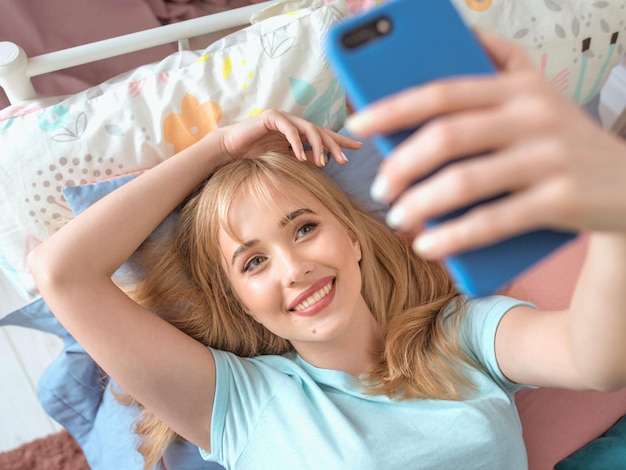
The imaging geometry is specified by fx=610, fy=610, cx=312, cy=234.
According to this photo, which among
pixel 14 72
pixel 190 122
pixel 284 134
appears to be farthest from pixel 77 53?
pixel 284 134

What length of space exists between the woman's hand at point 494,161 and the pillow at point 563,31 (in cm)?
85

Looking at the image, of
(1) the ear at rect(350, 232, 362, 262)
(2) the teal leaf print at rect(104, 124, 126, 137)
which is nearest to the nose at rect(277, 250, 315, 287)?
(1) the ear at rect(350, 232, 362, 262)

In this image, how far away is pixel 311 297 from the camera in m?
0.91

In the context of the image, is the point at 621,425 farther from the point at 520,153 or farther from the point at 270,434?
the point at 520,153

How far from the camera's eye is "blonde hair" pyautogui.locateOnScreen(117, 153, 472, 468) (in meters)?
0.97

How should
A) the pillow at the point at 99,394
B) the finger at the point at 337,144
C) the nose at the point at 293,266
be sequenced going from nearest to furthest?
the nose at the point at 293,266 < the finger at the point at 337,144 < the pillow at the point at 99,394

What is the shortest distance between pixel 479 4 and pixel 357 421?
2.63 ft

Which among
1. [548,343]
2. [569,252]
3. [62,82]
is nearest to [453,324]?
[548,343]

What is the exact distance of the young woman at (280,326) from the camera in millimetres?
902

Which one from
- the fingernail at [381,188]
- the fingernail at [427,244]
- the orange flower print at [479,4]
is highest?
A: the orange flower print at [479,4]

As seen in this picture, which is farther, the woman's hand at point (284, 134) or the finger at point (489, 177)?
the woman's hand at point (284, 134)

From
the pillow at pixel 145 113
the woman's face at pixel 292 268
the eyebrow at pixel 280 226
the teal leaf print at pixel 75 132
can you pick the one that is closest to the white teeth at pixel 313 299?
the woman's face at pixel 292 268

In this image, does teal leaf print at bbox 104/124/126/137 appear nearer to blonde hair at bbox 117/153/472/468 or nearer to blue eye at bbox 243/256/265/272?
blonde hair at bbox 117/153/472/468

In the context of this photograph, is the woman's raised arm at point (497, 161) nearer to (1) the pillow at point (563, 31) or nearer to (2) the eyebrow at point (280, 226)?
(2) the eyebrow at point (280, 226)
